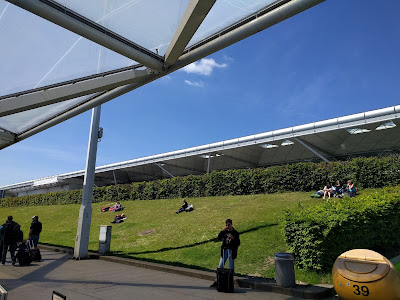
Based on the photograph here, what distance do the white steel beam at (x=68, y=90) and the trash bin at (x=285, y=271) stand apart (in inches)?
219

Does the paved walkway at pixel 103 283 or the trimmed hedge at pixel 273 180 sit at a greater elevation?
the trimmed hedge at pixel 273 180

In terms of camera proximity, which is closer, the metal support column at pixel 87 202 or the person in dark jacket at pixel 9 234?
the person in dark jacket at pixel 9 234

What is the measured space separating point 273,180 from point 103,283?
15829mm

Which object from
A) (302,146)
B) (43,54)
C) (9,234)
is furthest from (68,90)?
(302,146)

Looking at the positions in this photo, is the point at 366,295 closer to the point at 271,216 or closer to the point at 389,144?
the point at 271,216

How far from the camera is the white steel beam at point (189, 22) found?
4.17 meters

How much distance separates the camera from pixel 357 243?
834cm

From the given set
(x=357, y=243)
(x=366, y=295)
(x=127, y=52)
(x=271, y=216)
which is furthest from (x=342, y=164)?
(x=127, y=52)

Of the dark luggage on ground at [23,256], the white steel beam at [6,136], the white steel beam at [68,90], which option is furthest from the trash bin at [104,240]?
the white steel beam at [68,90]

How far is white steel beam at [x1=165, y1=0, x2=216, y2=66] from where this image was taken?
13.7 feet

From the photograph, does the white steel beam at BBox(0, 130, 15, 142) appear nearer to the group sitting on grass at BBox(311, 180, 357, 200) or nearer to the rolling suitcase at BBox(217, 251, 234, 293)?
the rolling suitcase at BBox(217, 251, 234, 293)

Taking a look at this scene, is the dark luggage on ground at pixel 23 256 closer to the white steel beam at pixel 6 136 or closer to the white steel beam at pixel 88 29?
the white steel beam at pixel 6 136

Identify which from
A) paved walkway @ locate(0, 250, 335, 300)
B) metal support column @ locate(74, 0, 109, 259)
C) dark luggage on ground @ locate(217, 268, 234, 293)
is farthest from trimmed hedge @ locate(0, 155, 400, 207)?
dark luggage on ground @ locate(217, 268, 234, 293)

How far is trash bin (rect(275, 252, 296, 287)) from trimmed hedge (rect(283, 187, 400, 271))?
1.31 metres
